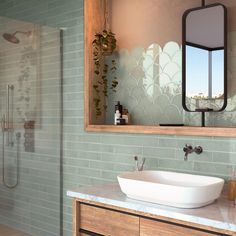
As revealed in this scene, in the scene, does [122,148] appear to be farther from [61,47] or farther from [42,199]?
[61,47]

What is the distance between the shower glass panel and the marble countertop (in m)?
0.90

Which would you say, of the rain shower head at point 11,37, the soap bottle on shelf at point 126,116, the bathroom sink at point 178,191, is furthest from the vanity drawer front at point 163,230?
the rain shower head at point 11,37

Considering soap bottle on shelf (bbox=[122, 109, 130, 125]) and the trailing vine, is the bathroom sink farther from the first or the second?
the trailing vine

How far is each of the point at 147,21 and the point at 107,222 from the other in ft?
5.37

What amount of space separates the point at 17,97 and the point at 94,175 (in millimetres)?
942

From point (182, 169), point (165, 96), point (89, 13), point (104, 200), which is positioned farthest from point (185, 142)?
point (89, 13)


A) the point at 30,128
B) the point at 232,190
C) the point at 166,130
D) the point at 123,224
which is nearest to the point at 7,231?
the point at 30,128

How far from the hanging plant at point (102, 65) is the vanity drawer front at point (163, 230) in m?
1.39

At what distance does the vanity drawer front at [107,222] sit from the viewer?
2.25 m

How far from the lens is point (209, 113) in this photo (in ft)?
8.80

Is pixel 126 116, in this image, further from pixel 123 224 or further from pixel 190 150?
pixel 123 224

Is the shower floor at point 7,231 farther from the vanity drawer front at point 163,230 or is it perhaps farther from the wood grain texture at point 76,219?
the vanity drawer front at point 163,230

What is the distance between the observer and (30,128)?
336 cm

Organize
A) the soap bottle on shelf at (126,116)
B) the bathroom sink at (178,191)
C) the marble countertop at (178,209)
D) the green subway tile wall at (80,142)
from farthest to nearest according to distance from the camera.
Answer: the soap bottle on shelf at (126,116) < the green subway tile wall at (80,142) < the bathroom sink at (178,191) < the marble countertop at (178,209)
